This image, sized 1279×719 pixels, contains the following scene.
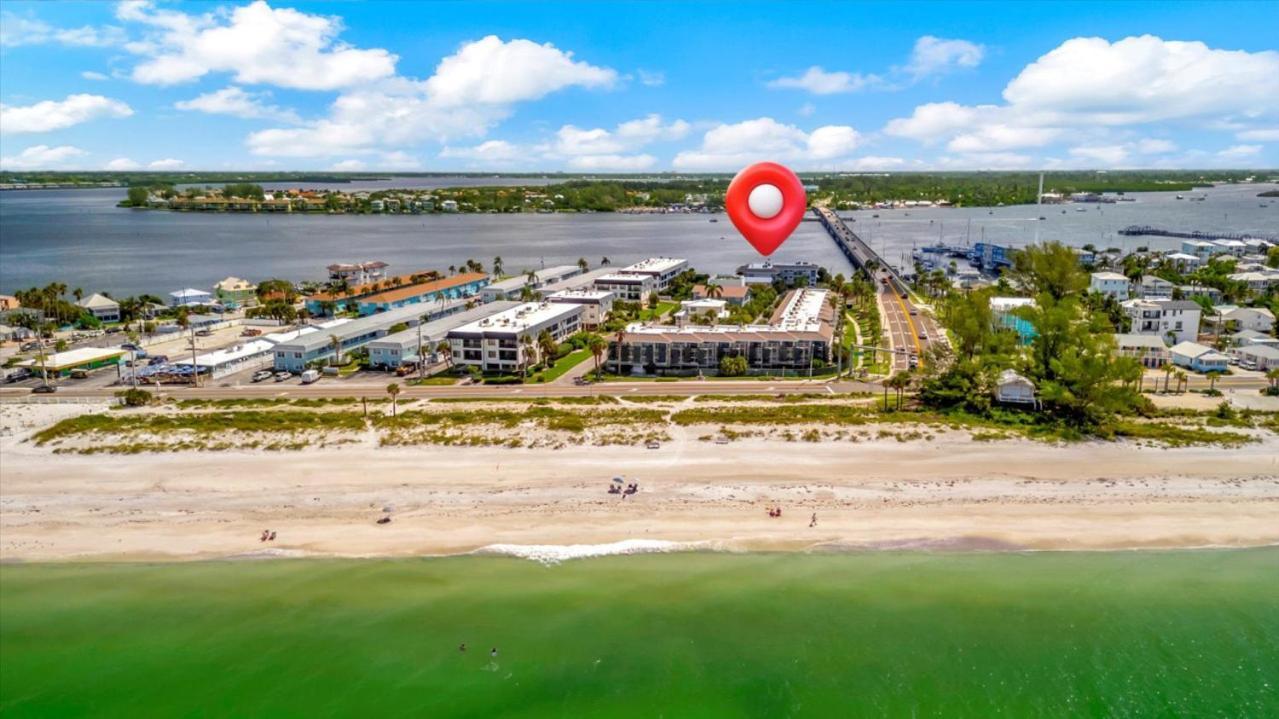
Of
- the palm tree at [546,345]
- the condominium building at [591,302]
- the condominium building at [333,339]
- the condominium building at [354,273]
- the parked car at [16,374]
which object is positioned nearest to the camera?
the parked car at [16,374]

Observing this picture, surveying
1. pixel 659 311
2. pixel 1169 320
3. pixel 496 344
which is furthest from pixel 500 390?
pixel 1169 320

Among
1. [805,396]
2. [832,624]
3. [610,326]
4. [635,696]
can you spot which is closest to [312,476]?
[635,696]

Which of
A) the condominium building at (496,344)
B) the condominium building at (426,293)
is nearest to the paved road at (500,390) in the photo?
the condominium building at (496,344)

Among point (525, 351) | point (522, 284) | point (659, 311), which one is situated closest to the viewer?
point (525, 351)

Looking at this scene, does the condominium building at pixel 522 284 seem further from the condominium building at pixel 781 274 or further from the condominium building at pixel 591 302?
the condominium building at pixel 781 274

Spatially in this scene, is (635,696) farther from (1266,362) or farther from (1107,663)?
(1266,362)

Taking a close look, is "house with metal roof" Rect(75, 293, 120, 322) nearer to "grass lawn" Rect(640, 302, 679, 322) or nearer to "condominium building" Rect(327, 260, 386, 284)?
"condominium building" Rect(327, 260, 386, 284)

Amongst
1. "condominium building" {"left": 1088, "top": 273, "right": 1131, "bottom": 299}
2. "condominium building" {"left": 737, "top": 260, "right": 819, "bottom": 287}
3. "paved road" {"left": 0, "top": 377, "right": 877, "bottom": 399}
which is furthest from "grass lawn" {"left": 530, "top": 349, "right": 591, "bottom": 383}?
"condominium building" {"left": 1088, "top": 273, "right": 1131, "bottom": 299}

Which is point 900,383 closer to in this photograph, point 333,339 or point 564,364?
point 564,364
